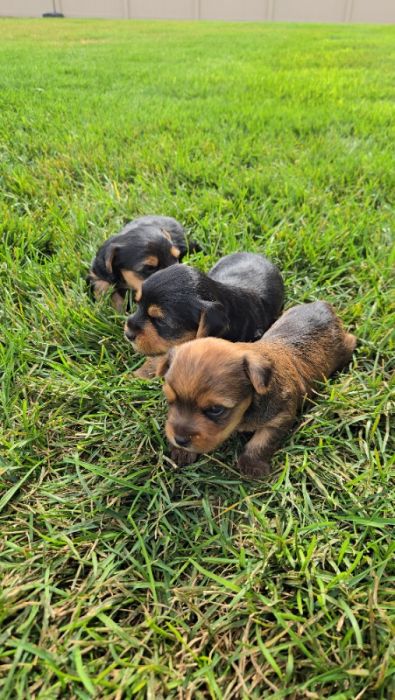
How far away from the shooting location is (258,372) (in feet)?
7.21

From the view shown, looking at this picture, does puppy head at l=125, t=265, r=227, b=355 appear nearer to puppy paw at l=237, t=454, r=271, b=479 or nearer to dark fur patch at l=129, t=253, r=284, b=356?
dark fur patch at l=129, t=253, r=284, b=356

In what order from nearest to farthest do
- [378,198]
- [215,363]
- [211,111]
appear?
[215,363]
[378,198]
[211,111]

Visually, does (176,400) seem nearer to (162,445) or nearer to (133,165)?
(162,445)

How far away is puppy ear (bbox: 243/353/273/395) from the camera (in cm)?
219

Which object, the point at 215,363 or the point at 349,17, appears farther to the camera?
the point at 349,17

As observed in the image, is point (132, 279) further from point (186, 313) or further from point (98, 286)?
point (186, 313)

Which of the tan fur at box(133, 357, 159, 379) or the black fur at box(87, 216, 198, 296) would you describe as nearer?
the tan fur at box(133, 357, 159, 379)

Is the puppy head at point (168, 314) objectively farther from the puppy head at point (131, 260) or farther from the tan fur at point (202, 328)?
the puppy head at point (131, 260)

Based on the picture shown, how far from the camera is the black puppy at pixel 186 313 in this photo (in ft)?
9.30

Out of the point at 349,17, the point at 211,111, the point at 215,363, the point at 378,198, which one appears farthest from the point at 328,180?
the point at 349,17

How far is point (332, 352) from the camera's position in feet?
9.32

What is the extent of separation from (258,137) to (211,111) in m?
1.20

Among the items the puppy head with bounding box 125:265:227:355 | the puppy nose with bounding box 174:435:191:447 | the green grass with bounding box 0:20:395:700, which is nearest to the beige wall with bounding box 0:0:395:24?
the green grass with bounding box 0:20:395:700

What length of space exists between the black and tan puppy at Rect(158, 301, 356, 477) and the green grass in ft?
0.41
